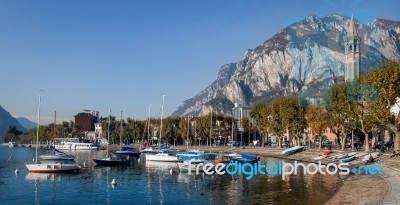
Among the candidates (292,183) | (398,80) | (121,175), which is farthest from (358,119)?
(121,175)

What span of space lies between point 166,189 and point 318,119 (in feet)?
202

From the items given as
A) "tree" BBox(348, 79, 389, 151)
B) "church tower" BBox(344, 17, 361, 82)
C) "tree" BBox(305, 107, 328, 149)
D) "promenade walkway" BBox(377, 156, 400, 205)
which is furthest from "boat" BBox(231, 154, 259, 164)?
"church tower" BBox(344, 17, 361, 82)

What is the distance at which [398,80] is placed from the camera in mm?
62594

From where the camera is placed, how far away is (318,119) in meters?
99.5

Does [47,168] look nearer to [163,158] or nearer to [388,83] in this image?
[163,158]

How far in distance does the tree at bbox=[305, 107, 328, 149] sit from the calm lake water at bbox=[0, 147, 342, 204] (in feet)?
138

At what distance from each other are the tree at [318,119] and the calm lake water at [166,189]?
42043 mm

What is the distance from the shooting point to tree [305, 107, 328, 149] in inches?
3857

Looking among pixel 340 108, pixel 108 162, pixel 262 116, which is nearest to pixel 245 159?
pixel 340 108

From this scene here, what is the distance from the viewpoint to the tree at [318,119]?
321 feet

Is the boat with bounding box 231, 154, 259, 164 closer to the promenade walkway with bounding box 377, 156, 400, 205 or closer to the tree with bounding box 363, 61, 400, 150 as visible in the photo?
the promenade walkway with bounding box 377, 156, 400, 205

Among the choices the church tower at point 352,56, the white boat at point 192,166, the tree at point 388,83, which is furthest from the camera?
the church tower at point 352,56

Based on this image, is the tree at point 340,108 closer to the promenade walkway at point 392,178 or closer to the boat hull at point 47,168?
the promenade walkway at point 392,178

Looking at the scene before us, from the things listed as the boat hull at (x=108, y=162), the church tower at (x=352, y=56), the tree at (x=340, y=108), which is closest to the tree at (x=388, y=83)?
the tree at (x=340, y=108)
